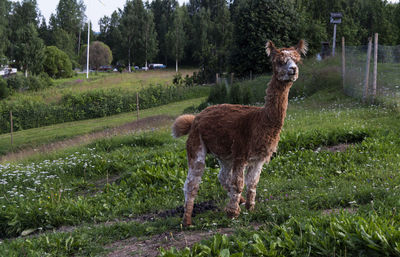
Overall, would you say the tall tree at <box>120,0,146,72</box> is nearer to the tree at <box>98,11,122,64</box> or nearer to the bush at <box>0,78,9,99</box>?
the tree at <box>98,11,122,64</box>

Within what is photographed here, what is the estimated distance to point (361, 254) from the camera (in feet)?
13.5

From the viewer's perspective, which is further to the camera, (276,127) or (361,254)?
(276,127)

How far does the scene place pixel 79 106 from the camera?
106 feet

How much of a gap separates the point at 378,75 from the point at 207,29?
180ft

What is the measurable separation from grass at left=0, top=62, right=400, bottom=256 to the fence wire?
2.02 metres

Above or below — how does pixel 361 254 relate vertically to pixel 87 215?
above

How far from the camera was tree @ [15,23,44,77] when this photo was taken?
51031mm

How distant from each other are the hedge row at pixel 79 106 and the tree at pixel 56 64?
25.5 meters

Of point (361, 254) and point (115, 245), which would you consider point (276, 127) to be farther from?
point (115, 245)

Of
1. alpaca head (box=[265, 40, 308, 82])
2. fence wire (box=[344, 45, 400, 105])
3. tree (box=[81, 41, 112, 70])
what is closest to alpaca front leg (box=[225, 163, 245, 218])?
alpaca head (box=[265, 40, 308, 82])

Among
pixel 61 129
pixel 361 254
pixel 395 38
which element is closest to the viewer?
pixel 361 254

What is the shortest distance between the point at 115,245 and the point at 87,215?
2.18 metres

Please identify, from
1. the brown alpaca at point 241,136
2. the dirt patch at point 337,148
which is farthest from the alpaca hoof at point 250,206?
the dirt patch at point 337,148

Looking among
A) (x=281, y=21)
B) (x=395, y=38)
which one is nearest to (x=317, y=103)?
(x=281, y=21)
